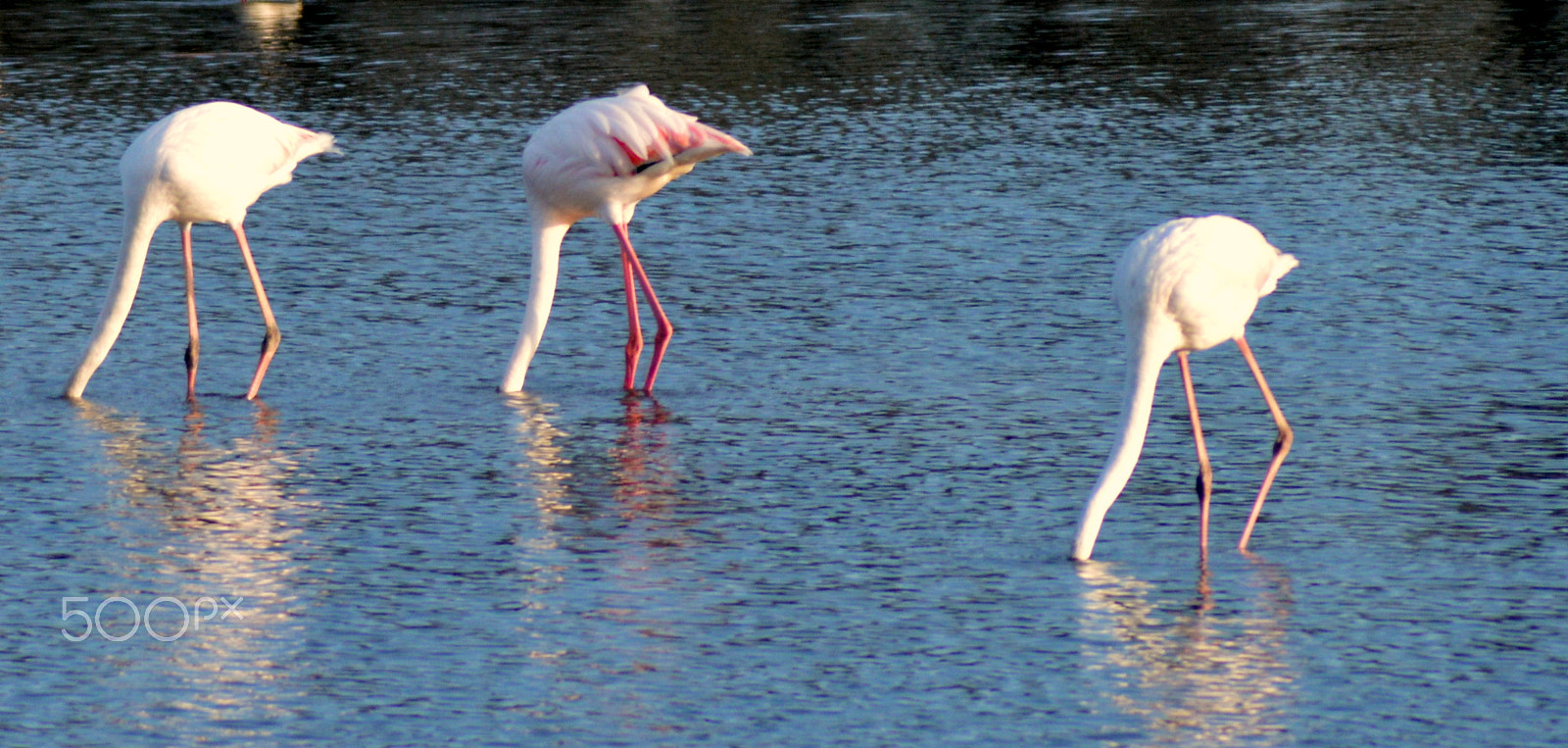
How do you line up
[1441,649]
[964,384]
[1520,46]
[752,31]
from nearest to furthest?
[1441,649] < [964,384] < [1520,46] < [752,31]

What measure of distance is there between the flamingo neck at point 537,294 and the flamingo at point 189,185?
1.01m

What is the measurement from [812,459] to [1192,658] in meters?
2.54

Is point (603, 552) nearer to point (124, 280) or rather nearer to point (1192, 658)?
point (1192, 658)

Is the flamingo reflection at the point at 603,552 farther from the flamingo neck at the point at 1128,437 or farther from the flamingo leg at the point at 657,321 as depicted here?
the flamingo neck at the point at 1128,437

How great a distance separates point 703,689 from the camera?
6000 mm

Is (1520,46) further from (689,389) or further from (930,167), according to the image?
(689,389)

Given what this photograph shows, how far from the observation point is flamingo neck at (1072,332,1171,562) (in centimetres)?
684

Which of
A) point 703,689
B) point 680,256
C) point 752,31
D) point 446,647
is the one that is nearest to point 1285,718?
point 703,689

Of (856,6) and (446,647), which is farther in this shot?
(856,6)

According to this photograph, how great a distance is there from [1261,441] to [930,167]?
23.2 feet

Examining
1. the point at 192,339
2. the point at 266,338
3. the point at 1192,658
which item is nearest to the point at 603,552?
the point at 1192,658

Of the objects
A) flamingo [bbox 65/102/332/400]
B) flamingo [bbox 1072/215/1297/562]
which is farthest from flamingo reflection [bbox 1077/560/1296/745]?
flamingo [bbox 65/102/332/400]

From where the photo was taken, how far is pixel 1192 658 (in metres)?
6.14

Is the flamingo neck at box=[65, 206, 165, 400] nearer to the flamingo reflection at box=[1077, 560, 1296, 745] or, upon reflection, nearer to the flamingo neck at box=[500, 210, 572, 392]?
the flamingo neck at box=[500, 210, 572, 392]
